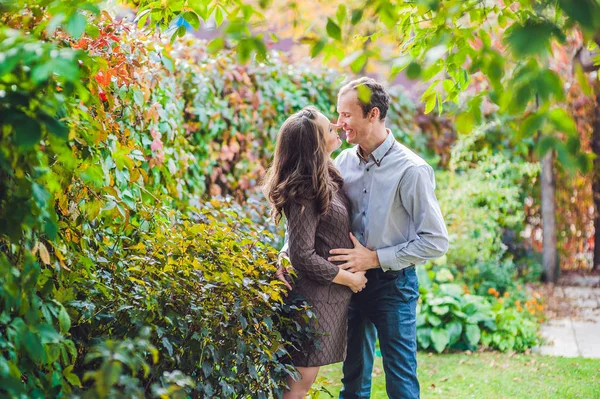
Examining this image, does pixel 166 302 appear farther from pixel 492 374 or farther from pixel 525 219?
pixel 525 219

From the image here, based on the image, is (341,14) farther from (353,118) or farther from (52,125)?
(353,118)

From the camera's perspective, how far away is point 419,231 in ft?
10.6

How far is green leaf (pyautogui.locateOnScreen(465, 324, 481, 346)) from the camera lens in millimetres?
5696

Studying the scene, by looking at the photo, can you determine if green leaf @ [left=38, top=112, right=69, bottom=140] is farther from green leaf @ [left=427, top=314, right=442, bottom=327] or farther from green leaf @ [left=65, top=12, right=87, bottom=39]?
green leaf @ [left=427, top=314, right=442, bottom=327]

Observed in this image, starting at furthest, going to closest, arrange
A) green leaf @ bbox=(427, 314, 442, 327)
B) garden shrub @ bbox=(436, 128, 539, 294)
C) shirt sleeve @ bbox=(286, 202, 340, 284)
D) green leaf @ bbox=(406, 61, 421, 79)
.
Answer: garden shrub @ bbox=(436, 128, 539, 294) < green leaf @ bbox=(427, 314, 442, 327) < shirt sleeve @ bbox=(286, 202, 340, 284) < green leaf @ bbox=(406, 61, 421, 79)

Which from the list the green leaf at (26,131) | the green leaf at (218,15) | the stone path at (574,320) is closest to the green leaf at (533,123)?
the green leaf at (26,131)

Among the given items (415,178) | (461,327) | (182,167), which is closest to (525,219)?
(461,327)

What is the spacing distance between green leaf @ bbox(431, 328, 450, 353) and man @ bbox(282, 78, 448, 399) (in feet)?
7.72

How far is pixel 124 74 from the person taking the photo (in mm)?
3107

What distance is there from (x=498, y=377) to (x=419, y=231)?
232 cm

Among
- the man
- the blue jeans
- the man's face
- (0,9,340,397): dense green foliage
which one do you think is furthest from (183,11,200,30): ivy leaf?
the blue jeans

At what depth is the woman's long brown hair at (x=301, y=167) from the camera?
307 cm

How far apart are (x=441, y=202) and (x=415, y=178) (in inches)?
192

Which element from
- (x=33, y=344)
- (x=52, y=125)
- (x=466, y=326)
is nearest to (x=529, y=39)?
(x=52, y=125)
